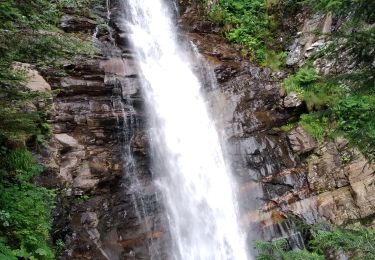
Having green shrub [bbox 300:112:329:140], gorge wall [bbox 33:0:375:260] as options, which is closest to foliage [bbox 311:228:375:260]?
gorge wall [bbox 33:0:375:260]

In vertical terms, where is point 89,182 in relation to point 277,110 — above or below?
below

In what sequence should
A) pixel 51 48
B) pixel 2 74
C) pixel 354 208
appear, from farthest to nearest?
pixel 354 208, pixel 51 48, pixel 2 74

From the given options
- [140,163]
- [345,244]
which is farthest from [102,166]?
[345,244]

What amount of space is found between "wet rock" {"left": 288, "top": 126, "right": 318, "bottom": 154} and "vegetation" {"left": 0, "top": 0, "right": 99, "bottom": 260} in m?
7.14

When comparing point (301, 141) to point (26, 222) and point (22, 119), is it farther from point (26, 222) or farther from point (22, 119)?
point (22, 119)

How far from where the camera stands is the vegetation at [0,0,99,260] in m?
4.91

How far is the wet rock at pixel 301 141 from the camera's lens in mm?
11258

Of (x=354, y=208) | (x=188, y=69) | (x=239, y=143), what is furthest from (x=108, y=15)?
(x=354, y=208)

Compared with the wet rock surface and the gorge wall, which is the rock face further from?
the wet rock surface

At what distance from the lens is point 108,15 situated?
44.3ft

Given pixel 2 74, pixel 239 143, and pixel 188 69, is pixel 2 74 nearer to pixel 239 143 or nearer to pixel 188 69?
pixel 239 143

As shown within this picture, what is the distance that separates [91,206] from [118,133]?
7.52ft

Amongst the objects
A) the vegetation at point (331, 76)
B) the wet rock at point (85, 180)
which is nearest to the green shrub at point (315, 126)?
the vegetation at point (331, 76)

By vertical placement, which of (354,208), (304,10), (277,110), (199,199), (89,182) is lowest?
(354,208)
